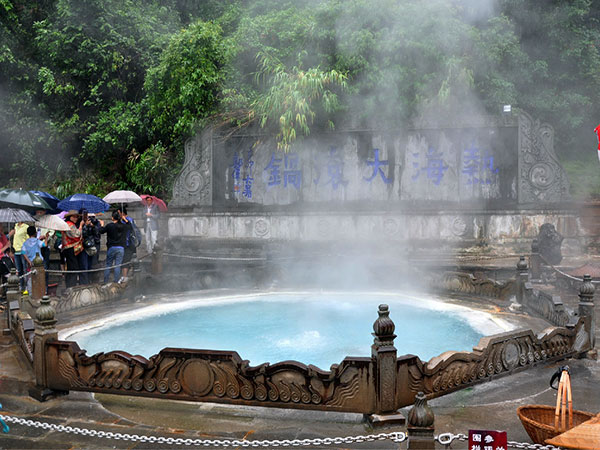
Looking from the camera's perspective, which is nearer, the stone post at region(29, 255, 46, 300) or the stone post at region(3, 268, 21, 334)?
the stone post at region(3, 268, 21, 334)

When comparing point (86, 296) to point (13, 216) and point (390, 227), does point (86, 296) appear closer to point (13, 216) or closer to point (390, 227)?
point (13, 216)

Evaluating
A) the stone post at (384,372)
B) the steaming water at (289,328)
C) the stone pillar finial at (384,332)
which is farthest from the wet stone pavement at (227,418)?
the steaming water at (289,328)

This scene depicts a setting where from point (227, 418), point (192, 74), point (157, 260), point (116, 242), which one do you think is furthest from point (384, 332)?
point (192, 74)

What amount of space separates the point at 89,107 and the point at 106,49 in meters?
2.48

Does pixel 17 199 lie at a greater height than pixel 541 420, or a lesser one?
greater

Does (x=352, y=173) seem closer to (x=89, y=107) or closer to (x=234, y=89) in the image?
(x=234, y=89)

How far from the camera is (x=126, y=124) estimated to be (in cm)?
1941

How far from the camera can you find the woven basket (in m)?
3.64

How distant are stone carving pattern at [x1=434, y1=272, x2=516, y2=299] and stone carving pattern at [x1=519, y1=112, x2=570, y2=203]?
18.4ft

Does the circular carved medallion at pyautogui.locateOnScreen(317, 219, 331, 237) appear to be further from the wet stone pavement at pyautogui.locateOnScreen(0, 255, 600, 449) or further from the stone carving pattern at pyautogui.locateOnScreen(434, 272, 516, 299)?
the wet stone pavement at pyautogui.locateOnScreen(0, 255, 600, 449)

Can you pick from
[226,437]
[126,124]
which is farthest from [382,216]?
[226,437]

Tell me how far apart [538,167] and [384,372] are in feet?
41.7

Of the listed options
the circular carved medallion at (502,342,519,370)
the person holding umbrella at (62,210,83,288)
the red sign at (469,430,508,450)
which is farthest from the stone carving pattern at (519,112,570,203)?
the red sign at (469,430,508,450)

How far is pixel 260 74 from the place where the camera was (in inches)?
699
